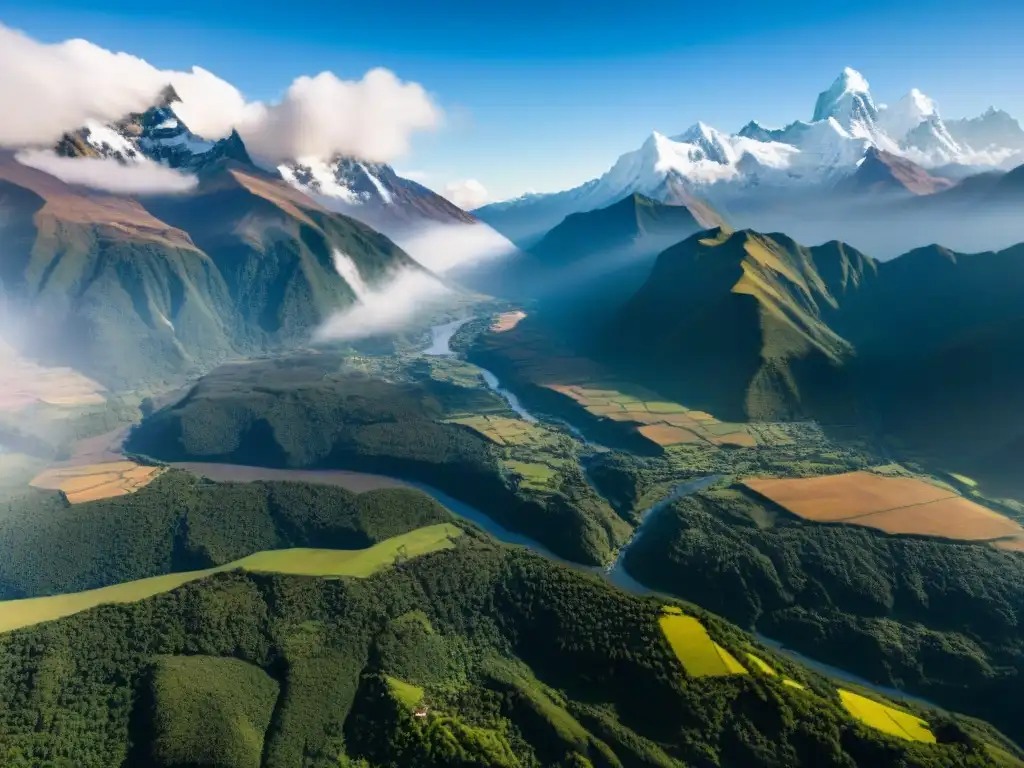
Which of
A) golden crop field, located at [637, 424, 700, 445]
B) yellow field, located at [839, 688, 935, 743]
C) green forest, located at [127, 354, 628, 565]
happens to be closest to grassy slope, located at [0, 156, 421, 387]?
green forest, located at [127, 354, 628, 565]

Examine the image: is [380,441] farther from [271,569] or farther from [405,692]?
[405,692]

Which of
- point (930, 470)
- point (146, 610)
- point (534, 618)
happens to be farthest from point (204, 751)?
point (930, 470)

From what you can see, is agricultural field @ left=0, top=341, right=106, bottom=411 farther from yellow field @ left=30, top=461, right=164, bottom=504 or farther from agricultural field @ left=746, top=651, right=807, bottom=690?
agricultural field @ left=746, top=651, right=807, bottom=690

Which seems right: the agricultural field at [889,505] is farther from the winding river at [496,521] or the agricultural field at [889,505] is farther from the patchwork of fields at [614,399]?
the patchwork of fields at [614,399]

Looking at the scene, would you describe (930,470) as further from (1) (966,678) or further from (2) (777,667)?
(2) (777,667)

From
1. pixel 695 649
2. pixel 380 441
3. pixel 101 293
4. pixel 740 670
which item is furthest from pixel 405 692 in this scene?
pixel 101 293
